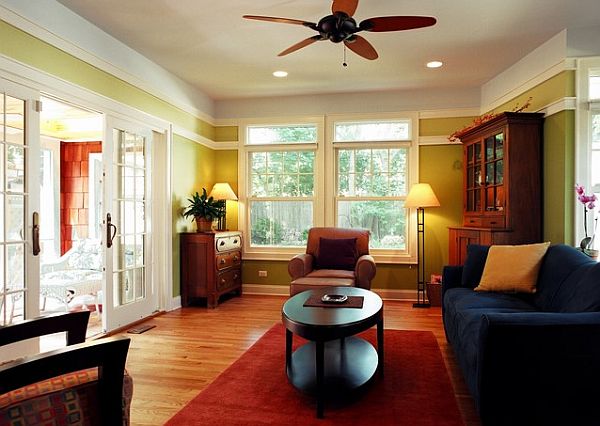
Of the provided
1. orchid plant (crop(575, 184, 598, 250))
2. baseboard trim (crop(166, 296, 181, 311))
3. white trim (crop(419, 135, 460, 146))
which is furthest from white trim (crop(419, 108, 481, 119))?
baseboard trim (crop(166, 296, 181, 311))

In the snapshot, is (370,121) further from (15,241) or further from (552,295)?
(15,241)

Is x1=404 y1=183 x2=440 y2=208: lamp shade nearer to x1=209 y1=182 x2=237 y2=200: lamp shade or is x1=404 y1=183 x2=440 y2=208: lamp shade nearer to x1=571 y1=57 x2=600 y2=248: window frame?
x1=571 y1=57 x2=600 y2=248: window frame

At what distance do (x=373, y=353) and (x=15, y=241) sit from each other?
2674 millimetres

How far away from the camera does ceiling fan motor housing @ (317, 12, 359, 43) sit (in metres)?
2.83

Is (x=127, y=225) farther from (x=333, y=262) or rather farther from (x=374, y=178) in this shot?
(x=374, y=178)

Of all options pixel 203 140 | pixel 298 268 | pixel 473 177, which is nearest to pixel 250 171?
pixel 203 140

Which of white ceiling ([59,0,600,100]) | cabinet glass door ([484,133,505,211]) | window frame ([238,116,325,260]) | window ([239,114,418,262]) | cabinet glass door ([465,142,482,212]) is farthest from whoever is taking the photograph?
window frame ([238,116,325,260])

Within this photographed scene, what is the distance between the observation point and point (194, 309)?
499 centimetres

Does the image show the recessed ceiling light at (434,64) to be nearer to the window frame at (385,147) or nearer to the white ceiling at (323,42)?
the white ceiling at (323,42)

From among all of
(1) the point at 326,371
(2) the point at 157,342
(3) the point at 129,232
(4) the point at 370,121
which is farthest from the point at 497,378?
(4) the point at 370,121

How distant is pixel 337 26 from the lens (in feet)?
9.48

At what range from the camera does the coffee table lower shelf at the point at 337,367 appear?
256cm

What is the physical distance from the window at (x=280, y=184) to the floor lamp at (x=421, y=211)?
4.52 feet

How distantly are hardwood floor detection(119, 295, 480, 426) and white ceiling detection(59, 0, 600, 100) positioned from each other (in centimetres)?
279
